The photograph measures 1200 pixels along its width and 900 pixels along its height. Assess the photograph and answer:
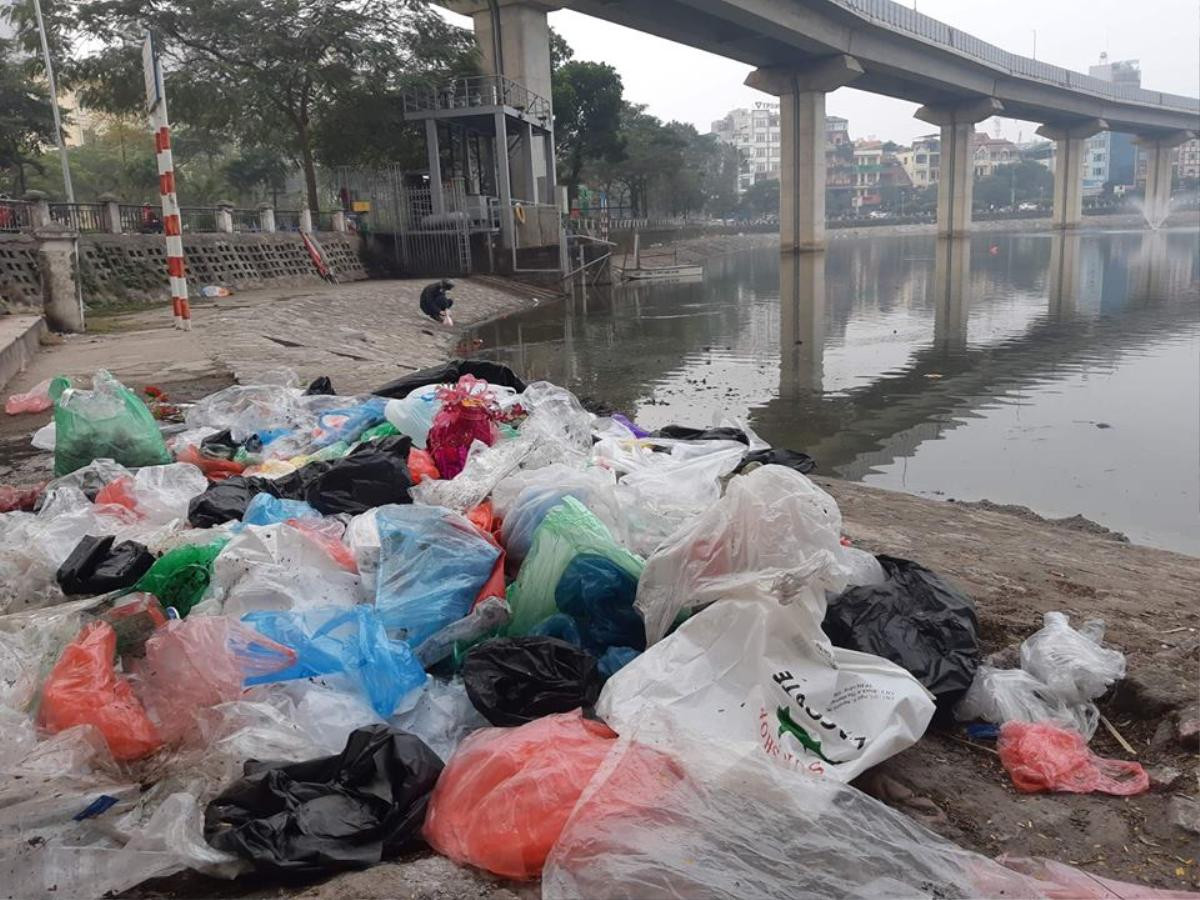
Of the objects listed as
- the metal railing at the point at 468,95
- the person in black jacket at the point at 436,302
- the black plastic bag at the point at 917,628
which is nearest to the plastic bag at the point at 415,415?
the black plastic bag at the point at 917,628

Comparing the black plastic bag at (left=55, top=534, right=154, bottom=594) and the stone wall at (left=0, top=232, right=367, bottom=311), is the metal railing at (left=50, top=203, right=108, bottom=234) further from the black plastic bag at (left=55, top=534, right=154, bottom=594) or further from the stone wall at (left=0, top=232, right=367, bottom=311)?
the black plastic bag at (left=55, top=534, right=154, bottom=594)

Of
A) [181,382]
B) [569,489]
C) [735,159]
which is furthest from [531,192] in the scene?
[735,159]

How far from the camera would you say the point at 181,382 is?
7.15m

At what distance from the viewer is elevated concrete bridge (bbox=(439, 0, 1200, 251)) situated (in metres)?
25.7

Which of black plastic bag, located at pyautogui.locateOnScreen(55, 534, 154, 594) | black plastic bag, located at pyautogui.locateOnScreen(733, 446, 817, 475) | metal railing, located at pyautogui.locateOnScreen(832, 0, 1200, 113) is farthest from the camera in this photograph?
metal railing, located at pyautogui.locateOnScreen(832, 0, 1200, 113)

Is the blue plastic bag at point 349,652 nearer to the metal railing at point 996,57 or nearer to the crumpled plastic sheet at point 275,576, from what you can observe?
the crumpled plastic sheet at point 275,576

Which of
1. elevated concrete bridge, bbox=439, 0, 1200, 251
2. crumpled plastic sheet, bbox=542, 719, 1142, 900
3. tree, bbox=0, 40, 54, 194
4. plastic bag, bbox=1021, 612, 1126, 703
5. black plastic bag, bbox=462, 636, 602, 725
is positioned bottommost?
plastic bag, bbox=1021, 612, 1126, 703

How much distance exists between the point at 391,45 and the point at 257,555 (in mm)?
23543

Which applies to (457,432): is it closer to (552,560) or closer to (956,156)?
(552,560)

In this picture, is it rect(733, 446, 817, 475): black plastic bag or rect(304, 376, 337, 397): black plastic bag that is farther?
rect(304, 376, 337, 397): black plastic bag

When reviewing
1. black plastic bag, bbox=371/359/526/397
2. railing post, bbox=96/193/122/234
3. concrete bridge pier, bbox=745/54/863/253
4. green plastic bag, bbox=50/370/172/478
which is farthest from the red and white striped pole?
concrete bridge pier, bbox=745/54/863/253

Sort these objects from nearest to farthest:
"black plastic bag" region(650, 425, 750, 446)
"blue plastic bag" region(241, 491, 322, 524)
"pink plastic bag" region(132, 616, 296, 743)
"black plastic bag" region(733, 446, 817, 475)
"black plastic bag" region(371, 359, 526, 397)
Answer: "pink plastic bag" region(132, 616, 296, 743) → "blue plastic bag" region(241, 491, 322, 524) → "black plastic bag" region(733, 446, 817, 475) → "black plastic bag" region(650, 425, 750, 446) → "black plastic bag" region(371, 359, 526, 397)

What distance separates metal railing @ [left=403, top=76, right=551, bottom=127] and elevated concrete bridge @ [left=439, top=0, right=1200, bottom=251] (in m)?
1.47

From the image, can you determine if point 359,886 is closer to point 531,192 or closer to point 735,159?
point 531,192
